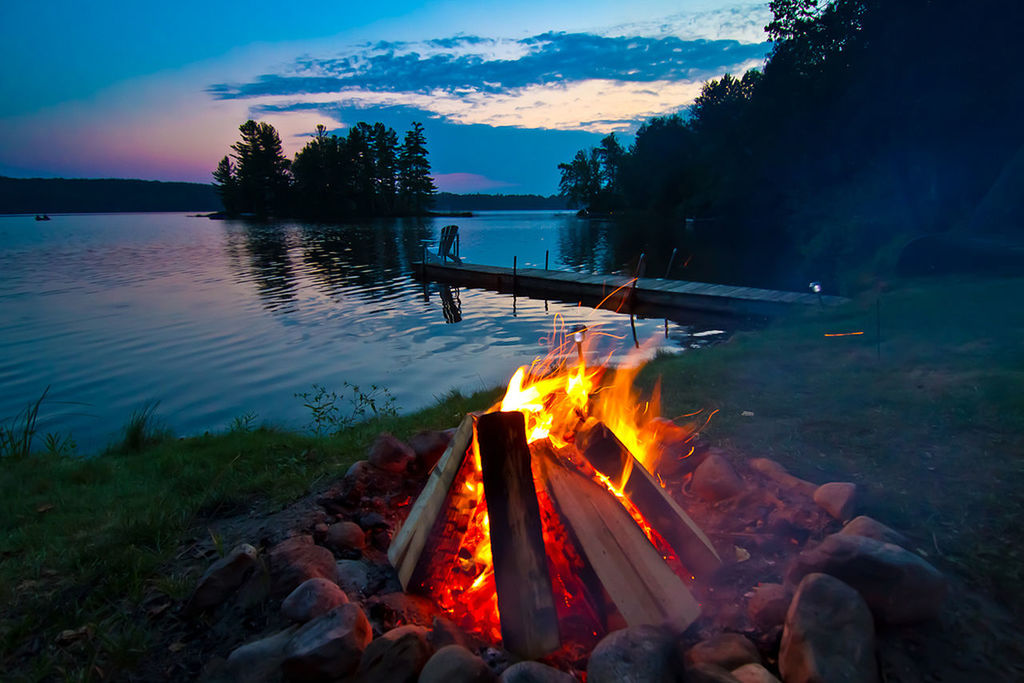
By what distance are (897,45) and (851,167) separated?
12.2 m

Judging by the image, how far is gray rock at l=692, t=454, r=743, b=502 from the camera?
3.58 metres

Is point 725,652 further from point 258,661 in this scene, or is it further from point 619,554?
point 258,661

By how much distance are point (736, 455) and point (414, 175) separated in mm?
118345

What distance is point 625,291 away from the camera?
66.5ft

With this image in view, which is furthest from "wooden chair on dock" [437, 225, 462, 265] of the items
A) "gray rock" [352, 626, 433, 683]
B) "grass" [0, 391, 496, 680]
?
"gray rock" [352, 626, 433, 683]

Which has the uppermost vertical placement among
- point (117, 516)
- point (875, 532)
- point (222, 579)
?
point (875, 532)

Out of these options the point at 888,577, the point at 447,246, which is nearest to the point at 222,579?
the point at 888,577

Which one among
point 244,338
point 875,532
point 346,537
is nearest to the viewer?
point 875,532

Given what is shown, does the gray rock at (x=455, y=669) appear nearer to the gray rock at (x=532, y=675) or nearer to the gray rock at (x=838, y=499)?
the gray rock at (x=532, y=675)

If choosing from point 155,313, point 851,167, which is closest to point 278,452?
point 155,313

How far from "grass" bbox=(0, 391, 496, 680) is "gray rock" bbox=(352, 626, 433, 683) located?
3.86ft

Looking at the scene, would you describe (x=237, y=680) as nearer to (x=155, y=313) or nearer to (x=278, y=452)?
(x=278, y=452)

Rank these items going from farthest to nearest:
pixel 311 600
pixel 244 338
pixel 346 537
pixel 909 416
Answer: pixel 244 338 → pixel 909 416 → pixel 346 537 → pixel 311 600

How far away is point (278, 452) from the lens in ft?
17.6
